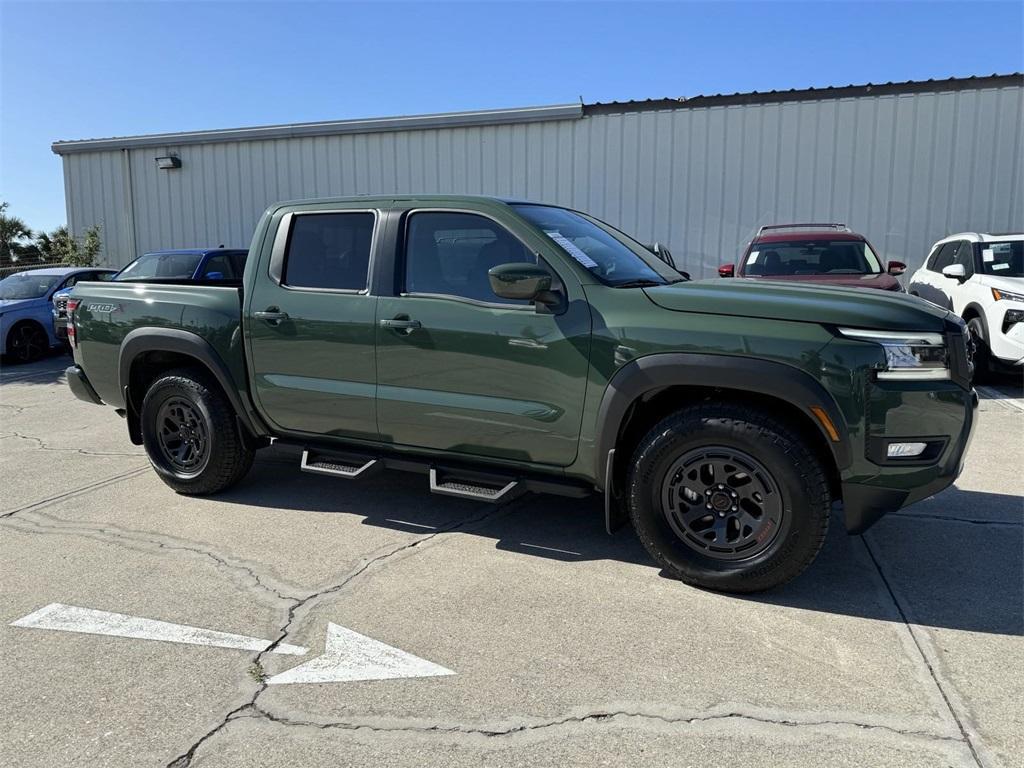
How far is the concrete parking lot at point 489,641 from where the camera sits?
2588mm

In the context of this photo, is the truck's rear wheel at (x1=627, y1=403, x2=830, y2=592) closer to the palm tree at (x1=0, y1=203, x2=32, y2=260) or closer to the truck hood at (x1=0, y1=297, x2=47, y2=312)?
the truck hood at (x1=0, y1=297, x2=47, y2=312)

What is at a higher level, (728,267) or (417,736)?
(728,267)

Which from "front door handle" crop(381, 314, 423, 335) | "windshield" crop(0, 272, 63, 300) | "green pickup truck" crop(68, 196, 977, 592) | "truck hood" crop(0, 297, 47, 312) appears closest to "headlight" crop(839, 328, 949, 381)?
"green pickup truck" crop(68, 196, 977, 592)

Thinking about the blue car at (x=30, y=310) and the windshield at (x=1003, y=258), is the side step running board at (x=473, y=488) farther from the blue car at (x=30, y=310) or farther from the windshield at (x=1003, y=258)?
the blue car at (x=30, y=310)

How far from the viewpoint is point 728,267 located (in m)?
10.0

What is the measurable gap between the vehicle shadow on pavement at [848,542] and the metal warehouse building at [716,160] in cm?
829

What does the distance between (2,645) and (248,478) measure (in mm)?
2515

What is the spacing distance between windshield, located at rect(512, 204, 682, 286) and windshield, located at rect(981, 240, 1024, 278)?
20.2 feet

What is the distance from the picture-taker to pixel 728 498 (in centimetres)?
360

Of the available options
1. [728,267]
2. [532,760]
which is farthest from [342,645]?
[728,267]

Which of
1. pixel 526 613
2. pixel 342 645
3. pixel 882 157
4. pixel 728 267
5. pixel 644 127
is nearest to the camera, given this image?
pixel 342 645

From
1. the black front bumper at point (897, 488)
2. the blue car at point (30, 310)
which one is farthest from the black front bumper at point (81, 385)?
the blue car at point (30, 310)

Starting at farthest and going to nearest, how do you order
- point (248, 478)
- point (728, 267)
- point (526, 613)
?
1. point (728, 267)
2. point (248, 478)
3. point (526, 613)

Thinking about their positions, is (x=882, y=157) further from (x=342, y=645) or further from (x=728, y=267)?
(x=342, y=645)
